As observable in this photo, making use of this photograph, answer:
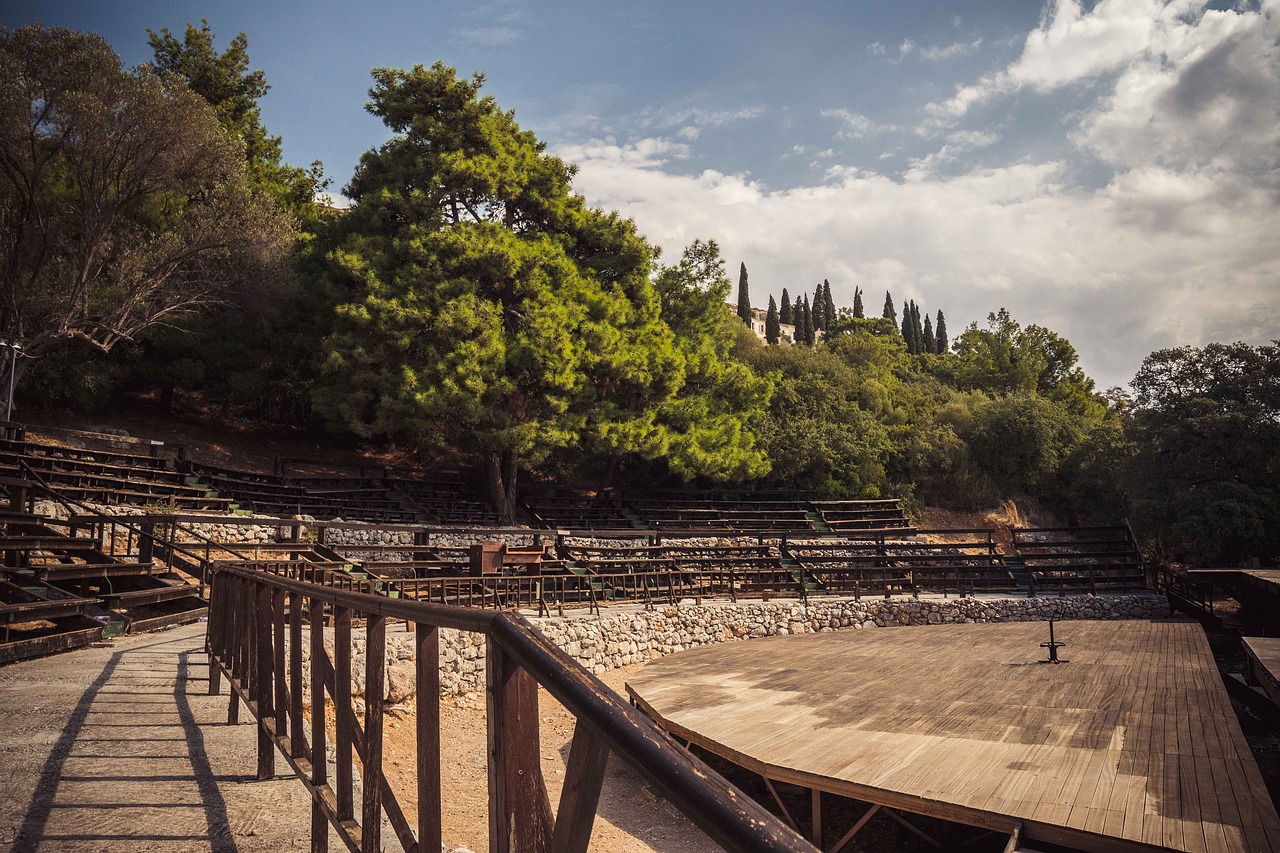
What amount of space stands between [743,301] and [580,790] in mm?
83962

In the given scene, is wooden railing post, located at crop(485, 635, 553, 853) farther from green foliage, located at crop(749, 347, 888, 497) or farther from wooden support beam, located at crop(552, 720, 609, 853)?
green foliage, located at crop(749, 347, 888, 497)

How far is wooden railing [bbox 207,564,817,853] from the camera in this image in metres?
0.79

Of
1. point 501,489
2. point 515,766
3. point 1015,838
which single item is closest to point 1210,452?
point 501,489

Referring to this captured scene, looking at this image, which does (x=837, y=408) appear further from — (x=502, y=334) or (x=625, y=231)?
(x=502, y=334)

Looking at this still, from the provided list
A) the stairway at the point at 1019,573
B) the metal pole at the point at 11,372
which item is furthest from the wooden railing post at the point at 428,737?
the stairway at the point at 1019,573

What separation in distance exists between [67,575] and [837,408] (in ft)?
101

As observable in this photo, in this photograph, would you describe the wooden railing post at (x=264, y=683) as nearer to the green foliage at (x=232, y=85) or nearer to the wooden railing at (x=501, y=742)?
the wooden railing at (x=501, y=742)

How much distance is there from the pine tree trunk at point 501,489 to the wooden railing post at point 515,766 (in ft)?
73.4

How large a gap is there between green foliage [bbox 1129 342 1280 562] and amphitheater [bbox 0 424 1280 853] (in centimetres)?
514

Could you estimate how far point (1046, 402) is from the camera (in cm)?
3716

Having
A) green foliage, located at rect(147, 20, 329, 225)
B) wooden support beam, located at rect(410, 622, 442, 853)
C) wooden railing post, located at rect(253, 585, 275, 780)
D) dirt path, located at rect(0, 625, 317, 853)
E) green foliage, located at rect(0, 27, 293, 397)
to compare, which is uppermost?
green foliage, located at rect(147, 20, 329, 225)

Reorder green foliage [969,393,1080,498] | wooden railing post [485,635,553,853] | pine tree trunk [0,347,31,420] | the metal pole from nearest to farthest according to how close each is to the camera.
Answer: wooden railing post [485,635,553,853], the metal pole, pine tree trunk [0,347,31,420], green foliage [969,393,1080,498]

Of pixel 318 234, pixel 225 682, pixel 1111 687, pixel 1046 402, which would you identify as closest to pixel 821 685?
pixel 1111 687

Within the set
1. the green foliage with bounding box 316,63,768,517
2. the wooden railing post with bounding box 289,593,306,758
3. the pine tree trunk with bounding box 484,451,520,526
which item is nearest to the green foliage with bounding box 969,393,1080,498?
the green foliage with bounding box 316,63,768,517
